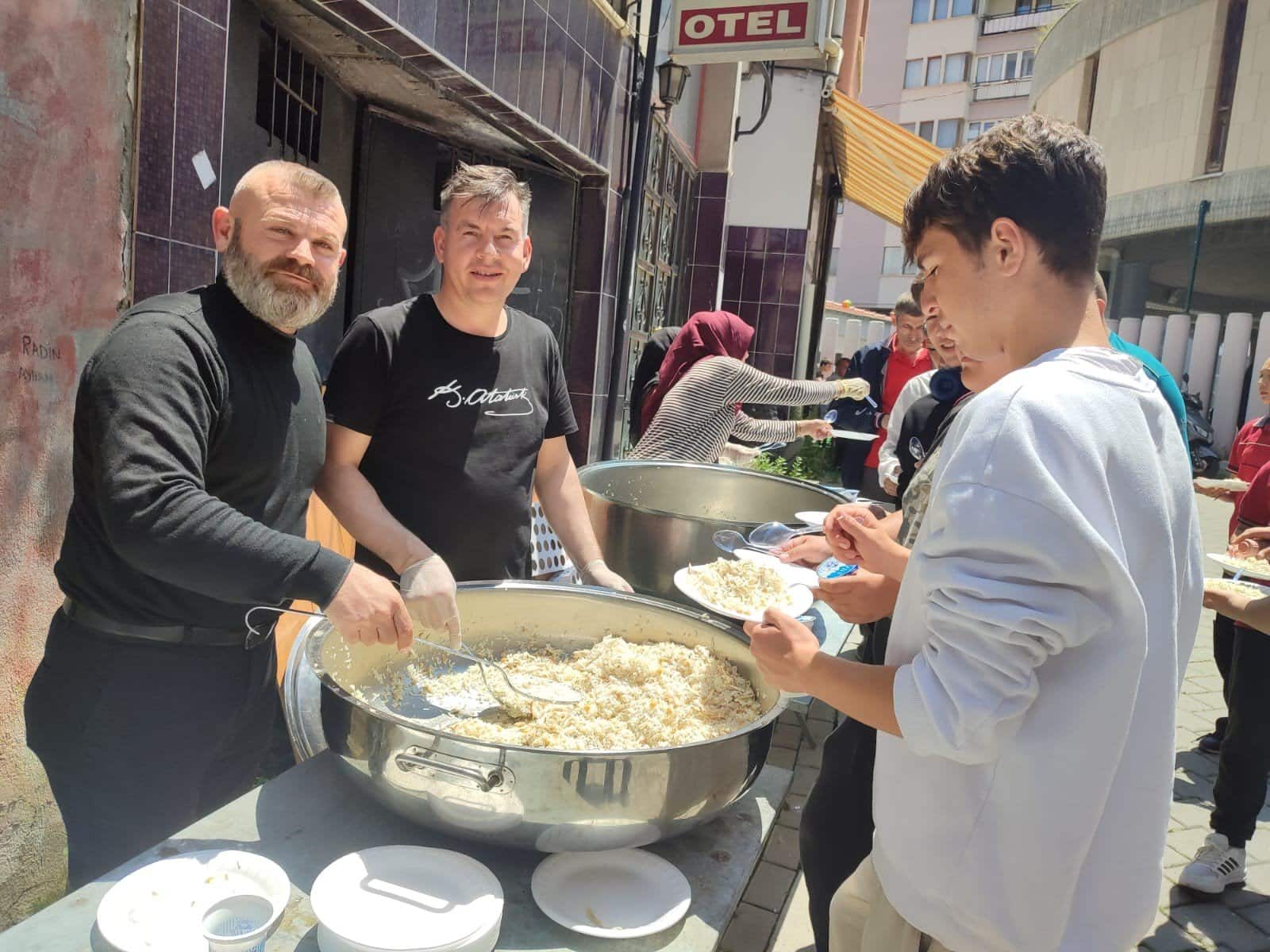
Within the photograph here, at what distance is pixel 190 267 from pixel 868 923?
2.20 meters

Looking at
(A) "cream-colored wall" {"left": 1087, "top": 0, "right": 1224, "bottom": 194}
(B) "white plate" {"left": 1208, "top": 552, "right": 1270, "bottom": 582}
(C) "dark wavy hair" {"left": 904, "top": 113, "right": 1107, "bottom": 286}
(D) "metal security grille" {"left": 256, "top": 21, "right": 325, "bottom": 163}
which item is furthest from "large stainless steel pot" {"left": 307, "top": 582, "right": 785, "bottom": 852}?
(A) "cream-colored wall" {"left": 1087, "top": 0, "right": 1224, "bottom": 194}

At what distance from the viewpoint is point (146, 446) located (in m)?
1.44

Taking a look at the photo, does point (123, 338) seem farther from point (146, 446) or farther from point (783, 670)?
point (783, 670)

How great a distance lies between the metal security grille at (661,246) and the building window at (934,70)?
1267 inches

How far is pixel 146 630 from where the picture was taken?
1691mm

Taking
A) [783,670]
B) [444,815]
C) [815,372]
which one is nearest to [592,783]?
[444,815]

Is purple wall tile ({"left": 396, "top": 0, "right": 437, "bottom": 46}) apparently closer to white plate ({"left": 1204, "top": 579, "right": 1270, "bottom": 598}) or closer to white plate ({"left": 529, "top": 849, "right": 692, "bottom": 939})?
white plate ({"left": 529, "top": 849, "right": 692, "bottom": 939})

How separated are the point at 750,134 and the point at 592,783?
990 centimetres

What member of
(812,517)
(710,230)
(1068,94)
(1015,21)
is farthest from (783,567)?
(1015,21)

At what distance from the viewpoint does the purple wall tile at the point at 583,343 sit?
5.74 m

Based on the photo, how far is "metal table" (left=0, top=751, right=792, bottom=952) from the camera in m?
1.05

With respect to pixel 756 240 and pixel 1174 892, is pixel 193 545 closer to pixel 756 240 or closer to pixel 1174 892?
pixel 1174 892

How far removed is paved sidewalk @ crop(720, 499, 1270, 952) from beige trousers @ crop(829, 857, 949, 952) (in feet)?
2.01
